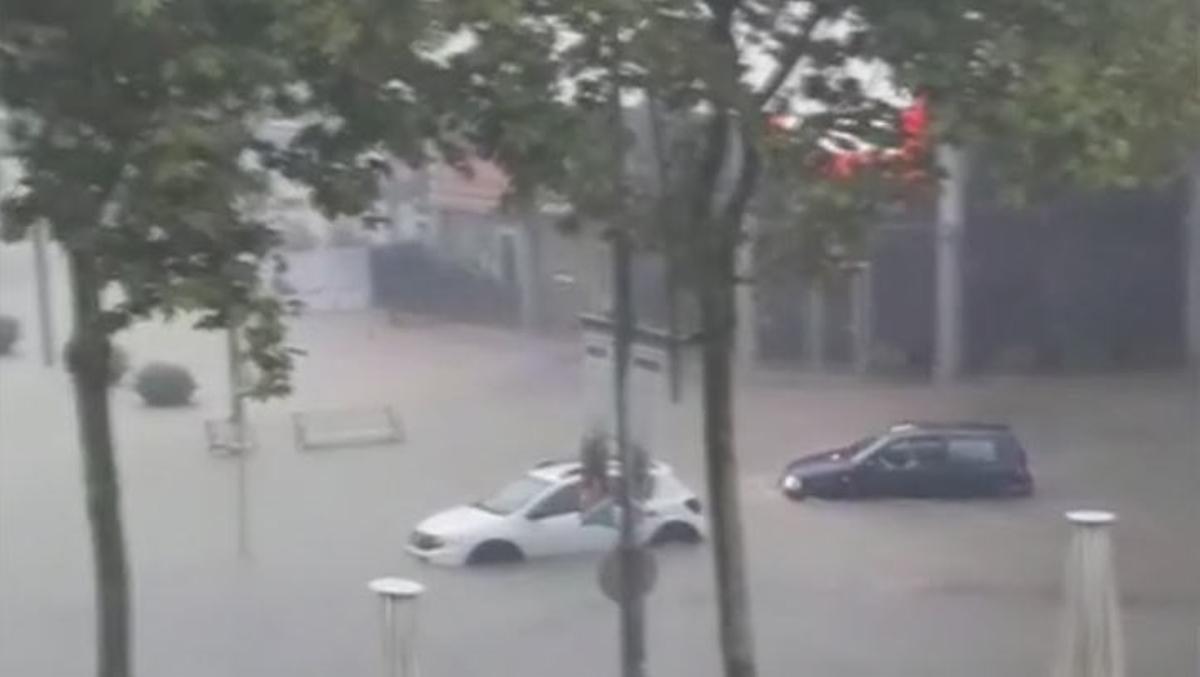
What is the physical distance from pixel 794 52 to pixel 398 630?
2.74 feet

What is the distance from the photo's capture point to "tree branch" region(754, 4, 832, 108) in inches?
102

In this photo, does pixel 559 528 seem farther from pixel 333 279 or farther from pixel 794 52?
pixel 794 52

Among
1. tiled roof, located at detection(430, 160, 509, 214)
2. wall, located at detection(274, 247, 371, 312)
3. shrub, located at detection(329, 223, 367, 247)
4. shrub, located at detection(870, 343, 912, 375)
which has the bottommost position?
shrub, located at detection(870, 343, 912, 375)

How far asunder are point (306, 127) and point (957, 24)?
68 cm

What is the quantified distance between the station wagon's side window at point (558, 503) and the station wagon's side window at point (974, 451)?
57 centimetres

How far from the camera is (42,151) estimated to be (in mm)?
2295

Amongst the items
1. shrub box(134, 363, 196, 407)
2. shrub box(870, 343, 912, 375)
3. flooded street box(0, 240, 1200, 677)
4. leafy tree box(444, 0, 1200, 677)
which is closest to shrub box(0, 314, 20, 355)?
flooded street box(0, 240, 1200, 677)

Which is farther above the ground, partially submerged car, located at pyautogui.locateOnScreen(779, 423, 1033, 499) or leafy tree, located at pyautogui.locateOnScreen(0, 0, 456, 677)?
leafy tree, located at pyautogui.locateOnScreen(0, 0, 456, 677)

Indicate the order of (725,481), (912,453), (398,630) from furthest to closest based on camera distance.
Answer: (912,453) → (725,481) → (398,630)

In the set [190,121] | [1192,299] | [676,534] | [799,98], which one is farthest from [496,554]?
[190,121]

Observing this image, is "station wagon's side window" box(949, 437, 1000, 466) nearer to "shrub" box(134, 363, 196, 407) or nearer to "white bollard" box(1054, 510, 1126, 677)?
"white bollard" box(1054, 510, 1126, 677)

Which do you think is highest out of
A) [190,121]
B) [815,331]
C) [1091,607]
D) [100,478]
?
[190,121]

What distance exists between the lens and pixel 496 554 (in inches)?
131

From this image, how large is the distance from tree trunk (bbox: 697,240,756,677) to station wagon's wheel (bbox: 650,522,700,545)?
0.61 feet
